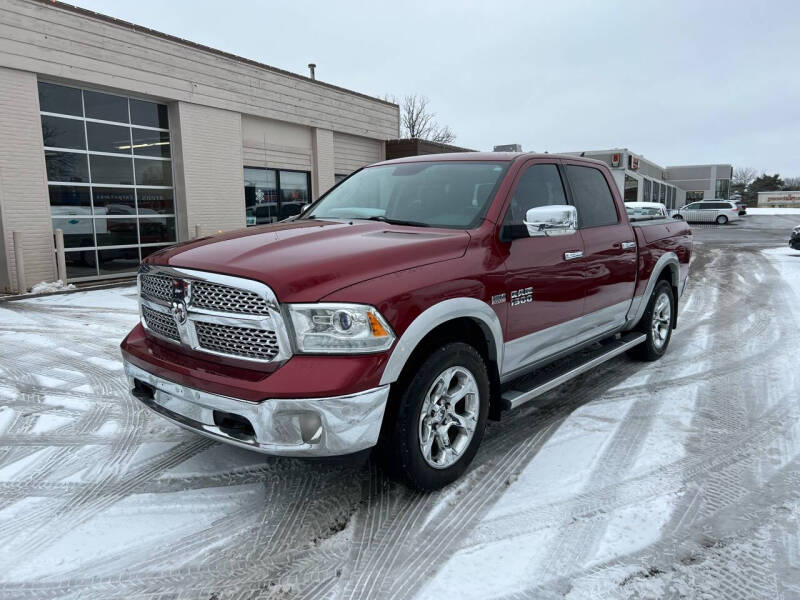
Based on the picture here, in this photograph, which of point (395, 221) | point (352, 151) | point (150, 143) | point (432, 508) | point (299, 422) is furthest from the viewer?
point (352, 151)

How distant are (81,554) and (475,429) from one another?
2089mm

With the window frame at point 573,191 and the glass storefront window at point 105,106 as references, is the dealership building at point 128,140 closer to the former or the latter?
the glass storefront window at point 105,106

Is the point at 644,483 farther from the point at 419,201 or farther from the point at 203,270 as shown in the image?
the point at 203,270

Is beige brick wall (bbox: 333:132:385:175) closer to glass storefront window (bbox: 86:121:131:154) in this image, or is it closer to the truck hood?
glass storefront window (bbox: 86:121:131:154)

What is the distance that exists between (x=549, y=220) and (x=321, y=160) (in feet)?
47.6

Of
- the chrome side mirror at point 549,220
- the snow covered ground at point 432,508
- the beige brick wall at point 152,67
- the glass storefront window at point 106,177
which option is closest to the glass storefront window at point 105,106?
the glass storefront window at point 106,177

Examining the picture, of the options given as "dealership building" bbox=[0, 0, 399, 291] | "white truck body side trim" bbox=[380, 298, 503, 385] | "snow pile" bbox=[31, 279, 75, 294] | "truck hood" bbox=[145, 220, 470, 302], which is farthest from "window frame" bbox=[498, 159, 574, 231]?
"dealership building" bbox=[0, 0, 399, 291]

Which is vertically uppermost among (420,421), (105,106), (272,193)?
(105,106)

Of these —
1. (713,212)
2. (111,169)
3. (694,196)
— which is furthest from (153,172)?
(694,196)

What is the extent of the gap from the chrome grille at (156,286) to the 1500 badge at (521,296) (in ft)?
6.52

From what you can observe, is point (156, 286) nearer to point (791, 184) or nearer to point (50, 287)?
point (50, 287)

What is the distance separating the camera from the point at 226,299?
2.76m

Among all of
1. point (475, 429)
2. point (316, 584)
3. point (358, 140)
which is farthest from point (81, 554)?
point (358, 140)

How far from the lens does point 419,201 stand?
154 inches
